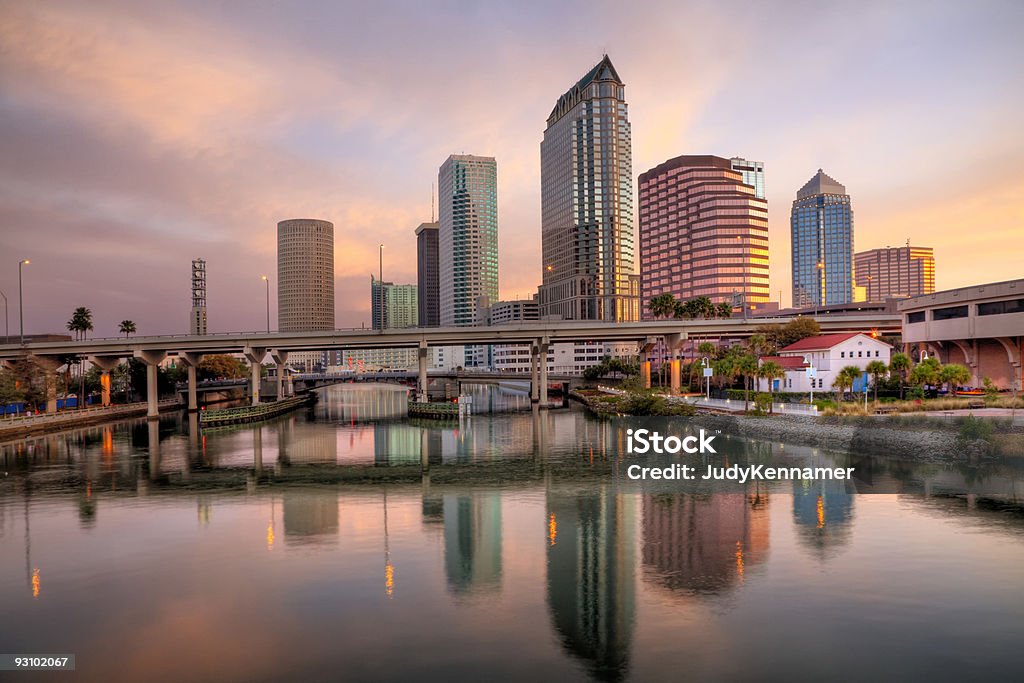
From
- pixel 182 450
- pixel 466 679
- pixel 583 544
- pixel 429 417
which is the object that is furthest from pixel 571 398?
pixel 466 679

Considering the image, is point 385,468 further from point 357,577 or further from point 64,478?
point 357,577

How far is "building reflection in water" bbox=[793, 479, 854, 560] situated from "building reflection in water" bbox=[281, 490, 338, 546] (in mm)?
24985

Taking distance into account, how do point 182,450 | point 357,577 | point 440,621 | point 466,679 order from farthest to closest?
1. point 182,450
2. point 357,577
3. point 440,621
4. point 466,679

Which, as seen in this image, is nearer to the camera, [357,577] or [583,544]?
[357,577]

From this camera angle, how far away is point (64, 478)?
55.1m

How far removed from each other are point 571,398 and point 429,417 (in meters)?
58.0

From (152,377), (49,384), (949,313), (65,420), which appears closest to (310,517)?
(65,420)

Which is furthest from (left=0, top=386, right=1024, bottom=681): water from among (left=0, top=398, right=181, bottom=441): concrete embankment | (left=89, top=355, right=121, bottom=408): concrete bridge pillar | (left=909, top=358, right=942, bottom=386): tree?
(left=89, top=355, right=121, bottom=408): concrete bridge pillar

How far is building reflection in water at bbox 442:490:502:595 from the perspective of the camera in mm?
27516

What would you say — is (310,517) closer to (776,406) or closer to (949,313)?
(776,406)

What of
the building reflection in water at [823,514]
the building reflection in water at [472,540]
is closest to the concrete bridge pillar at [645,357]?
the building reflection in water at [823,514]

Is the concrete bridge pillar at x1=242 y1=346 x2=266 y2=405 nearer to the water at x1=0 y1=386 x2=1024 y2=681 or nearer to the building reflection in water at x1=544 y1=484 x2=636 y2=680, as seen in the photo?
the water at x1=0 y1=386 x2=1024 y2=681

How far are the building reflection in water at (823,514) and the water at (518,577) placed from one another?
0.23 meters

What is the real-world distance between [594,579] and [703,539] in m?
8.51
